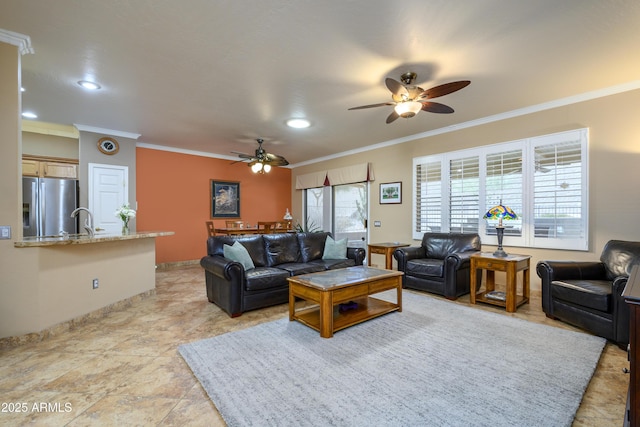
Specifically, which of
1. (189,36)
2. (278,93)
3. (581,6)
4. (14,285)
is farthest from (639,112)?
(14,285)

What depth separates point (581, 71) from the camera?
3.04 meters

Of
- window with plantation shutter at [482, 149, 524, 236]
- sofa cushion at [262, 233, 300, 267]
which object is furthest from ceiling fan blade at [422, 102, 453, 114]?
sofa cushion at [262, 233, 300, 267]

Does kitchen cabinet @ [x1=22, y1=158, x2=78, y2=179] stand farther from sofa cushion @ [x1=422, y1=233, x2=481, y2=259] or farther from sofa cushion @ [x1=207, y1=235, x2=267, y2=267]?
sofa cushion @ [x1=422, y1=233, x2=481, y2=259]

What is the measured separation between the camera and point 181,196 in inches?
254

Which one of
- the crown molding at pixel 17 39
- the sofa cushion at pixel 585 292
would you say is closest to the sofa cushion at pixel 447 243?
the sofa cushion at pixel 585 292

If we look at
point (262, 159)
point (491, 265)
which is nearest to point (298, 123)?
point (262, 159)

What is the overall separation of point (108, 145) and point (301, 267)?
4294 mm

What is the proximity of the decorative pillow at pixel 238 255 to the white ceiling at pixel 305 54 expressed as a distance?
1.91 meters

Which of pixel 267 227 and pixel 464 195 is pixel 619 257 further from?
pixel 267 227

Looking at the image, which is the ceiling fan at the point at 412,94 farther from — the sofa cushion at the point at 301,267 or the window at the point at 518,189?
the sofa cushion at the point at 301,267

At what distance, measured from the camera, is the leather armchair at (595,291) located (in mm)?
2518

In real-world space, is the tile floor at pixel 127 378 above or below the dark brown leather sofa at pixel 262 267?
below

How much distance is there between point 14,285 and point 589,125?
643 cm

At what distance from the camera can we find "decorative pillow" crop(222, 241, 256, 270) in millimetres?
3555
